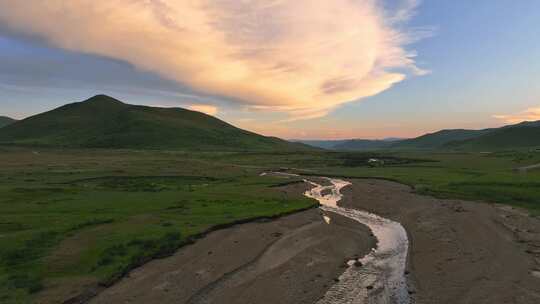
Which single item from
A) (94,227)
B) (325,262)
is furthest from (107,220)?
(325,262)

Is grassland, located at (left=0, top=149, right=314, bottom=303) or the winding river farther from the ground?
grassland, located at (left=0, top=149, right=314, bottom=303)

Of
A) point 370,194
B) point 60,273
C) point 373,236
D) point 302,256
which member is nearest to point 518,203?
point 370,194

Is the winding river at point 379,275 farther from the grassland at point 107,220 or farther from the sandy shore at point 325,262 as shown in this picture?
the grassland at point 107,220

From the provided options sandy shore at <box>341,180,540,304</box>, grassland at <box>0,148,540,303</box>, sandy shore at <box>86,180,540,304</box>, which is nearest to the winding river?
sandy shore at <box>86,180,540,304</box>

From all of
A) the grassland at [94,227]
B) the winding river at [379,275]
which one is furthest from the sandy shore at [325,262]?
the grassland at [94,227]

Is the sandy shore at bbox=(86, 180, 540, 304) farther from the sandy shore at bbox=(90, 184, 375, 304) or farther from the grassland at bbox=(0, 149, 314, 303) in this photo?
the grassland at bbox=(0, 149, 314, 303)
